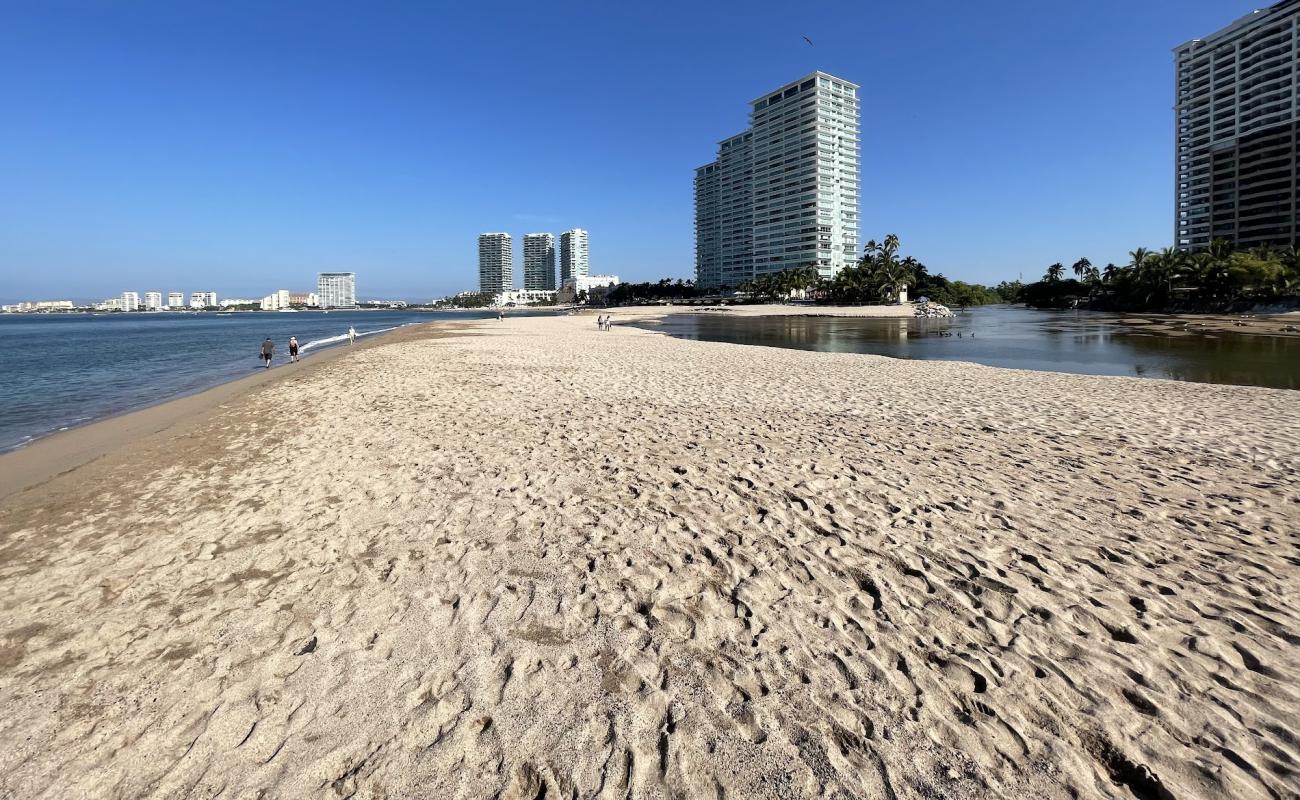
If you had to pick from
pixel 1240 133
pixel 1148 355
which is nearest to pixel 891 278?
pixel 1240 133

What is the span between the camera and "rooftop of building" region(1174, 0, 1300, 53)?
102m

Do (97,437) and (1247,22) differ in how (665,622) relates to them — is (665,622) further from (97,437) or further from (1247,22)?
(1247,22)

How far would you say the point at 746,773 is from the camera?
8.93 ft

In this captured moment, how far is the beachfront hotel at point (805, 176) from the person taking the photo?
506ft

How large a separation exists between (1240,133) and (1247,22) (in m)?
20.9

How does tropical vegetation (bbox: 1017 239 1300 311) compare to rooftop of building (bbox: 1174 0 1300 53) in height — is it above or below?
below

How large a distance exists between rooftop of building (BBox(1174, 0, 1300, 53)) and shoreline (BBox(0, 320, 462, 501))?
16454cm

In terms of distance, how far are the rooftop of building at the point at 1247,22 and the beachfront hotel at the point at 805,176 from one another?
71603mm

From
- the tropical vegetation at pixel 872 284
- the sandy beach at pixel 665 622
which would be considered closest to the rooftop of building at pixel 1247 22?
the tropical vegetation at pixel 872 284

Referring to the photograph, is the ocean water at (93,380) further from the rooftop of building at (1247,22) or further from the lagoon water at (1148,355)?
the rooftop of building at (1247,22)

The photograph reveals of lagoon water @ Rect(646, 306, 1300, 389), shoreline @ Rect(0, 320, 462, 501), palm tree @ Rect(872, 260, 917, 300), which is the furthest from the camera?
palm tree @ Rect(872, 260, 917, 300)

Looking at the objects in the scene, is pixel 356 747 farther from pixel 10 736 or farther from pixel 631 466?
pixel 631 466

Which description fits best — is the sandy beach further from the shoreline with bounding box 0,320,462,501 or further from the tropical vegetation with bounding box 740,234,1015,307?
the tropical vegetation with bounding box 740,234,1015,307

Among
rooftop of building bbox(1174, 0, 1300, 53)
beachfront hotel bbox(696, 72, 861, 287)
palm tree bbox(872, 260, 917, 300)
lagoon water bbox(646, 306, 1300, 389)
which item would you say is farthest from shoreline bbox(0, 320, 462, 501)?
rooftop of building bbox(1174, 0, 1300, 53)
